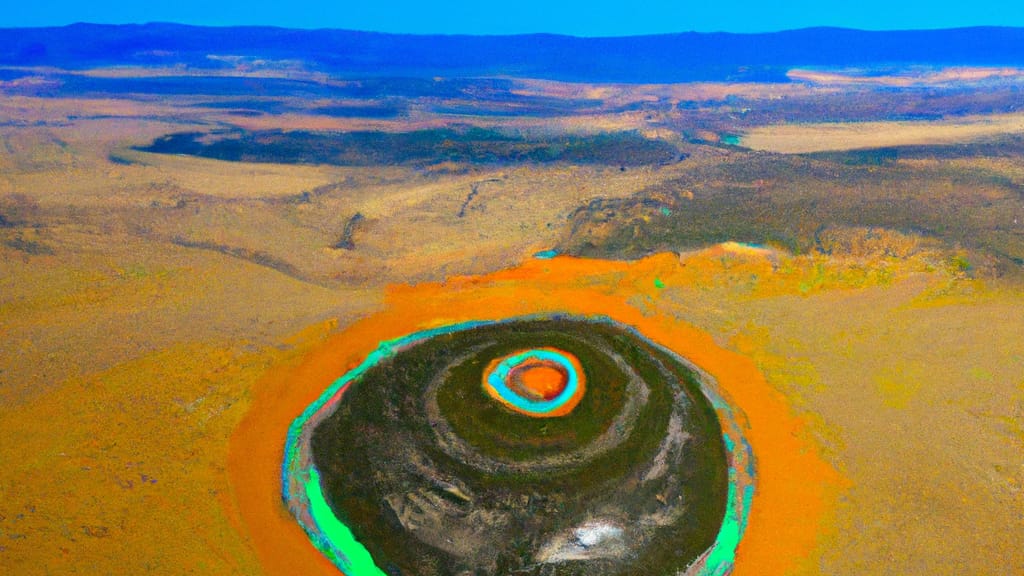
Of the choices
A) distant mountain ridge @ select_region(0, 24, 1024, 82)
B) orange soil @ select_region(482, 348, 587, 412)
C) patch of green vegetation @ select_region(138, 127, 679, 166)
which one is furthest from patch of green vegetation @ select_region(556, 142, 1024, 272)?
distant mountain ridge @ select_region(0, 24, 1024, 82)

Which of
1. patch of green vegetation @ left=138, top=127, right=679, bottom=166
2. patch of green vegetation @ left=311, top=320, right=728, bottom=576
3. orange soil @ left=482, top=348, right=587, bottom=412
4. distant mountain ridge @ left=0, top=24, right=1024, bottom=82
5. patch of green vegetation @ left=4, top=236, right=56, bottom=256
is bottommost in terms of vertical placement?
patch of green vegetation @ left=311, top=320, right=728, bottom=576

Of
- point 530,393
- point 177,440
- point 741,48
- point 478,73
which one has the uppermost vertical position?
point 741,48

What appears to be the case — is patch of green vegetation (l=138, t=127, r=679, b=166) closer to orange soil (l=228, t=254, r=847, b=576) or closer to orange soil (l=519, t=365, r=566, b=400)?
orange soil (l=228, t=254, r=847, b=576)

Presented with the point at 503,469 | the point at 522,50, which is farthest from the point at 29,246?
the point at 522,50

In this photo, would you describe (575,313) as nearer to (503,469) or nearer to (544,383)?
(544,383)

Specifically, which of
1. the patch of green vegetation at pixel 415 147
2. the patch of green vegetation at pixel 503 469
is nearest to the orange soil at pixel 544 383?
the patch of green vegetation at pixel 503 469

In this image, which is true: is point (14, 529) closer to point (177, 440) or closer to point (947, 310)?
point (177, 440)

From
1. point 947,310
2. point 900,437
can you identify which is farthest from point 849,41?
point 900,437
